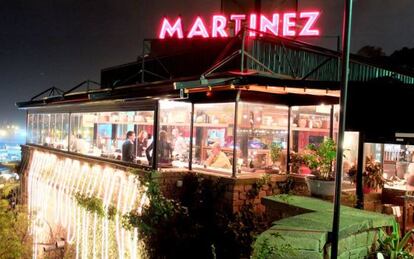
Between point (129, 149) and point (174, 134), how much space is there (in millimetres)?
1466

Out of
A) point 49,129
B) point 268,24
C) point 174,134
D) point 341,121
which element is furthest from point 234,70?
point 49,129

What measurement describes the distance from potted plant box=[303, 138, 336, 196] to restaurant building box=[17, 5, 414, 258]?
1361mm

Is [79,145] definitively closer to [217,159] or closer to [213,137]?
[213,137]

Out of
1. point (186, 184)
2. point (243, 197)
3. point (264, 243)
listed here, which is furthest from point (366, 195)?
point (264, 243)

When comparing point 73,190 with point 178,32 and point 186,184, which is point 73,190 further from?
point 178,32

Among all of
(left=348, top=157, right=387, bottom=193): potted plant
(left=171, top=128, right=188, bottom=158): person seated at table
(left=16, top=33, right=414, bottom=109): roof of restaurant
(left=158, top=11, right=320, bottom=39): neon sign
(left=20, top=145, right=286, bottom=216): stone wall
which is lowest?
(left=20, top=145, right=286, bottom=216): stone wall

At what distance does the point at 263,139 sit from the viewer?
12297 mm

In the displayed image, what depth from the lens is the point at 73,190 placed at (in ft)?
49.6

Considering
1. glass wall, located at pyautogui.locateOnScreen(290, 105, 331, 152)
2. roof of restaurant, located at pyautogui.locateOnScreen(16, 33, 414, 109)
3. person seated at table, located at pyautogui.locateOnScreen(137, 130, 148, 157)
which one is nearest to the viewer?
roof of restaurant, located at pyautogui.locateOnScreen(16, 33, 414, 109)

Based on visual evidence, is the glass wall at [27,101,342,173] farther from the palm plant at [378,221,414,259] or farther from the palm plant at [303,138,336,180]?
the palm plant at [378,221,414,259]

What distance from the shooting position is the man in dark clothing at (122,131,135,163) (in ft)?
41.0

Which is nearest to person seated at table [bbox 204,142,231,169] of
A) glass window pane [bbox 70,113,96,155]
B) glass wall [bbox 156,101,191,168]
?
glass wall [bbox 156,101,191,168]

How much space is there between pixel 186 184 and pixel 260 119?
284 cm

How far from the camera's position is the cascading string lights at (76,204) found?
11.4m
